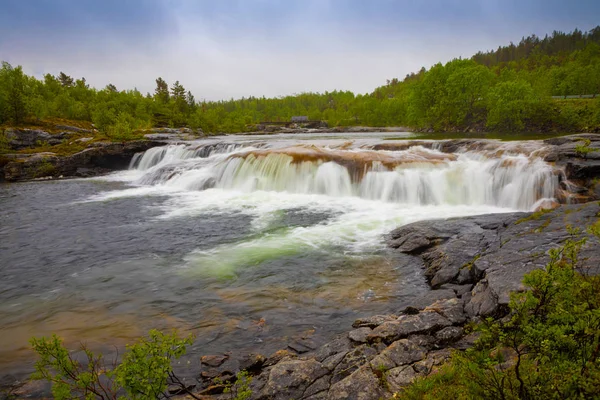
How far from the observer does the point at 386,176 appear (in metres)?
19.0

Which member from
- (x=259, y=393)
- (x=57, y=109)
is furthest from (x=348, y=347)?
(x=57, y=109)

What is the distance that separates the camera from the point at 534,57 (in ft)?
418

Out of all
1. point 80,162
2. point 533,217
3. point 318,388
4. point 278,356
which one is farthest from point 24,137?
point 533,217

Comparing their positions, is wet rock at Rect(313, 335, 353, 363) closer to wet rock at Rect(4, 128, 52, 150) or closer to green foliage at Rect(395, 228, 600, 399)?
green foliage at Rect(395, 228, 600, 399)

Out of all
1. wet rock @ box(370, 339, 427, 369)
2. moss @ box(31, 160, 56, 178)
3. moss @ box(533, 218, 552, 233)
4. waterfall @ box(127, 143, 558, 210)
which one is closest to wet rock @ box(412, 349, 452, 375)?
wet rock @ box(370, 339, 427, 369)

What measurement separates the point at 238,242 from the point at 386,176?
1037 cm

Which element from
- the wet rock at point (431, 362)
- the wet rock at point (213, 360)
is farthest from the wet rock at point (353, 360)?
the wet rock at point (213, 360)

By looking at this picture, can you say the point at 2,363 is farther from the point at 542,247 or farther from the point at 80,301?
the point at 542,247

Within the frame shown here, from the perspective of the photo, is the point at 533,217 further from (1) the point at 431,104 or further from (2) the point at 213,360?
(1) the point at 431,104

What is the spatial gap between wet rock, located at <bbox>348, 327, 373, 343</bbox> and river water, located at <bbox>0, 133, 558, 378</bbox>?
0.84 m

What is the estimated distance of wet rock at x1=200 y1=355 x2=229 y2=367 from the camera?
19.5ft

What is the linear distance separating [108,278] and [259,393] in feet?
24.0

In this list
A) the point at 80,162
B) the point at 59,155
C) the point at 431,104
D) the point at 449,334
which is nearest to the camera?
the point at 449,334

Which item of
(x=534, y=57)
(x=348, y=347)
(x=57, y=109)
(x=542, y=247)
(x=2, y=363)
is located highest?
(x=534, y=57)
